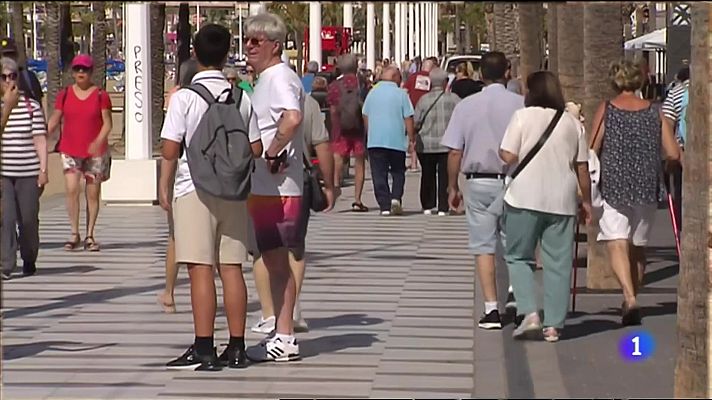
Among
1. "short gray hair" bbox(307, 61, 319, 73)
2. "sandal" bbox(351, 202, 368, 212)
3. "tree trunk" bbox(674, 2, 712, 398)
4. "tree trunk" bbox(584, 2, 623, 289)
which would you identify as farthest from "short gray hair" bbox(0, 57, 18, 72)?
"short gray hair" bbox(307, 61, 319, 73)

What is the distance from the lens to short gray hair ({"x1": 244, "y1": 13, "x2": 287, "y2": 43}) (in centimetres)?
873

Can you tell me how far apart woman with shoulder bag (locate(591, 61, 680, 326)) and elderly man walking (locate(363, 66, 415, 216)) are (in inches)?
323

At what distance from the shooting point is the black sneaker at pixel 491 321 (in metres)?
9.80

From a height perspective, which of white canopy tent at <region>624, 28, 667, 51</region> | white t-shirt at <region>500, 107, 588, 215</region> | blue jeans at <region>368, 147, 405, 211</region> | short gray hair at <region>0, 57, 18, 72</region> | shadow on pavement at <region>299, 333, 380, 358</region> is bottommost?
shadow on pavement at <region>299, 333, 380, 358</region>

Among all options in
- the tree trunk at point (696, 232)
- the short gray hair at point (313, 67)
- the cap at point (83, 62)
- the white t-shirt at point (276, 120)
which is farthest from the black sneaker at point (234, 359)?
the short gray hair at point (313, 67)

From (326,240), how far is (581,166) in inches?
258

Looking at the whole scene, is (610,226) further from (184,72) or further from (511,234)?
(184,72)

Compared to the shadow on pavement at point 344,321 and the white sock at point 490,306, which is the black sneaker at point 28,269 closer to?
the shadow on pavement at point 344,321

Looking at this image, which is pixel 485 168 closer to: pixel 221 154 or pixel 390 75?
pixel 221 154

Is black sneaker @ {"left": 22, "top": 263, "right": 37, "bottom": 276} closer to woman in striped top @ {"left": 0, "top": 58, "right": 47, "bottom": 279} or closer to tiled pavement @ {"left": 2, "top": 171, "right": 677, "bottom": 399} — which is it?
tiled pavement @ {"left": 2, "top": 171, "right": 677, "bottom": 399}

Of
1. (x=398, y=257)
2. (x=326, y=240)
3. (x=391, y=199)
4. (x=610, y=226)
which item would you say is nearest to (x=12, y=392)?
(x=610, y=226)

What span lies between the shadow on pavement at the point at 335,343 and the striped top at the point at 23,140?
144 inches

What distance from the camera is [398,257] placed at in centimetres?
1409

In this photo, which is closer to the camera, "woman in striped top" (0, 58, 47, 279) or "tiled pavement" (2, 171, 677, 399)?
"tiled pavement" (2, 171, 677, 399)
